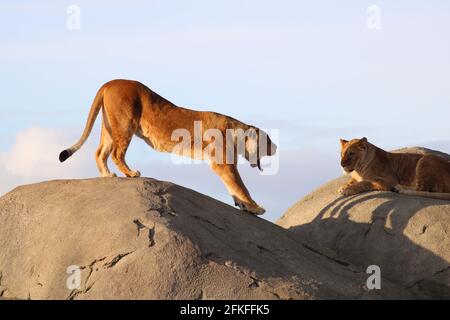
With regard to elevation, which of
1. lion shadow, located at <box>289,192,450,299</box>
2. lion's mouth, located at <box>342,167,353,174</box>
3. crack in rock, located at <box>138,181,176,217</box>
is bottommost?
lion shadow, located at <box>289,192,450,299</box>

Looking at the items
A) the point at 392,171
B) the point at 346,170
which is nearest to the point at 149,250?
the point at 346,170

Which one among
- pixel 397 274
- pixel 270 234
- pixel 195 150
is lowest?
pixel 397 274

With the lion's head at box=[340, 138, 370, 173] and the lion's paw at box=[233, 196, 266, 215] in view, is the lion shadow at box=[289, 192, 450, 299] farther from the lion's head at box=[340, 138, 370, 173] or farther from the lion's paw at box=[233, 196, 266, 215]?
the lion's paw at box=[233, 196, 266, 215]

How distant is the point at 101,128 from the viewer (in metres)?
14.0

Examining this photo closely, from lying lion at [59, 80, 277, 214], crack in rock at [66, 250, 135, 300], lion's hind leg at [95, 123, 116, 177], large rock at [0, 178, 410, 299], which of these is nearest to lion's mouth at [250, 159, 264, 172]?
lying lion at [59, 80, 277, 214]

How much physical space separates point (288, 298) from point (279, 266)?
0.85 metres

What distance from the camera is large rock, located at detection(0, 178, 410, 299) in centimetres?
1048

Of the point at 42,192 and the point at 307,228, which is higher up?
the point at 42,192

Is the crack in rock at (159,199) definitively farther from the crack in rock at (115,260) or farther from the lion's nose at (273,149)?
the lion's nose at (273,149)

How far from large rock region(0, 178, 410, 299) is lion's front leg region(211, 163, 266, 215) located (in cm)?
21
